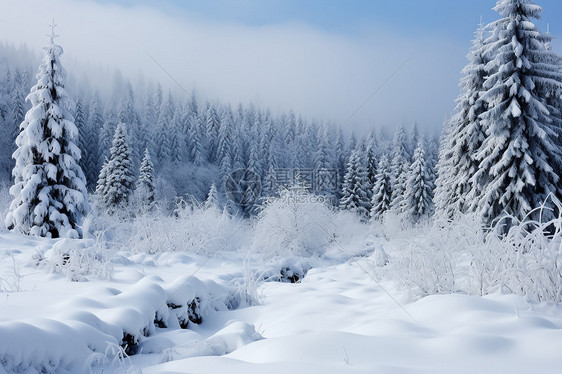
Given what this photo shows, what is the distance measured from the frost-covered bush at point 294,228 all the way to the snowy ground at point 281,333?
10.8m

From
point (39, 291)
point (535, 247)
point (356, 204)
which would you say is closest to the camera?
point (535, 247)

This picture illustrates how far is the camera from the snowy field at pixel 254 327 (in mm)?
2525

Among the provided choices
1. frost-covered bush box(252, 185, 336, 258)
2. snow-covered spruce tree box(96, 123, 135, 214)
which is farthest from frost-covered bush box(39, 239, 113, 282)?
snow-covered spruce tree box(96, 123, 135, 214)

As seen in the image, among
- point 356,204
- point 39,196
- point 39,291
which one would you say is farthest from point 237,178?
point 39,291

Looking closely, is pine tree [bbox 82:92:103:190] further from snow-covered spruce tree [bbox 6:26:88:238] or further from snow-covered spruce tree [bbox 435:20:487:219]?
snow-covered spruce tree [bbox 435:20:487:219]

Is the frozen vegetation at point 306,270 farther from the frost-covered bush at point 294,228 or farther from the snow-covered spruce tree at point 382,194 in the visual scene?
the snow-covered spruce tree at point 382,194

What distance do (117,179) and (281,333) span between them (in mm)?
34358

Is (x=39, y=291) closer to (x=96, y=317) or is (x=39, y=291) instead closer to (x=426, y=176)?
(x=96, y=317)

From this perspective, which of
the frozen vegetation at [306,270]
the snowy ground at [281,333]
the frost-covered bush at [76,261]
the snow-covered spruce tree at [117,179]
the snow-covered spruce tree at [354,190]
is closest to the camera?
the snowy ground at [281,333]

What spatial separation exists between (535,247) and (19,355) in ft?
14.9

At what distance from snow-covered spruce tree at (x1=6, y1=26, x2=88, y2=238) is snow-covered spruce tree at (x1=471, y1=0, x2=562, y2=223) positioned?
1625 centimetres

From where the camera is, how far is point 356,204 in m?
41.8

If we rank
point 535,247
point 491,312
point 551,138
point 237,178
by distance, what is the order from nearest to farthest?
1. point 491,312
2. point 535,247
3. point 551,138
4. point 237,178

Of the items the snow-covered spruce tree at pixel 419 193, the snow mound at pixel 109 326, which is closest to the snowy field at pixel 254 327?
the snow mound at pixel 109 326
